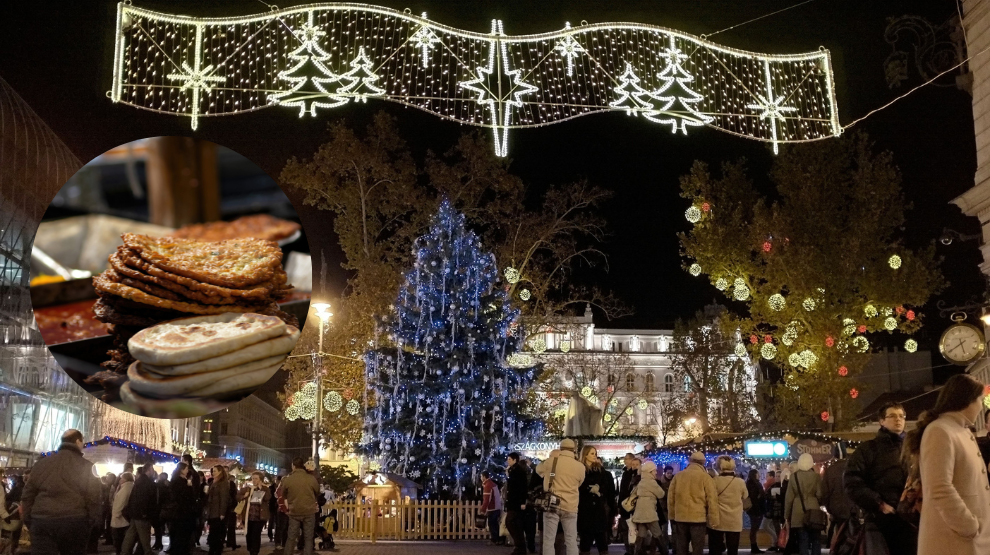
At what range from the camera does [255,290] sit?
6699mm

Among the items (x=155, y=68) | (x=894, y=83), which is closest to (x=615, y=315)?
(x=894, y=83)

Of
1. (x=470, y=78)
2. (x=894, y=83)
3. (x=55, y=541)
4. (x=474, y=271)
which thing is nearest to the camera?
(x=55, y=541)

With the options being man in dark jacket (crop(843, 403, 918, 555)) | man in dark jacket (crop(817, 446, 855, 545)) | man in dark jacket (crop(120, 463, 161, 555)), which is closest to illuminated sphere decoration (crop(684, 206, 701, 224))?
man in dark jacket (crop(817, 446, 855, 545))

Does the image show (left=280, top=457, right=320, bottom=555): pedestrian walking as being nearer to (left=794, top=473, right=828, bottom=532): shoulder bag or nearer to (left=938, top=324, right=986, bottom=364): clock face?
(left=794, top=473, right=828, bottom=532): shoulder bag

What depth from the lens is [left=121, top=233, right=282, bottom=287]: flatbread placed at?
6438 mm

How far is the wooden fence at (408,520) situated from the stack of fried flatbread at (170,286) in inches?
563

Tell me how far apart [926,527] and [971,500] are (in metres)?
0.29

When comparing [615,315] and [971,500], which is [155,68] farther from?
[615,315]

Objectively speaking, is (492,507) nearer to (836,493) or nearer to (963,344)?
(836,493)

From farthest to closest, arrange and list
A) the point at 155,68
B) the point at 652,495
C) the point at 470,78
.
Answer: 1. the point at 652,495
2. the point at 470,78
3. the point at 155,68

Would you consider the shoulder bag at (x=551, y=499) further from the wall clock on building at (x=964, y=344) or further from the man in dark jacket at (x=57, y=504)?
the wall clock on building at (x=964, y=344)

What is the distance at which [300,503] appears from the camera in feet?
42.1

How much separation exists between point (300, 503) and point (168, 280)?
7153mm

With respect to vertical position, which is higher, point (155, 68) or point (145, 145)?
point (155, 68)
